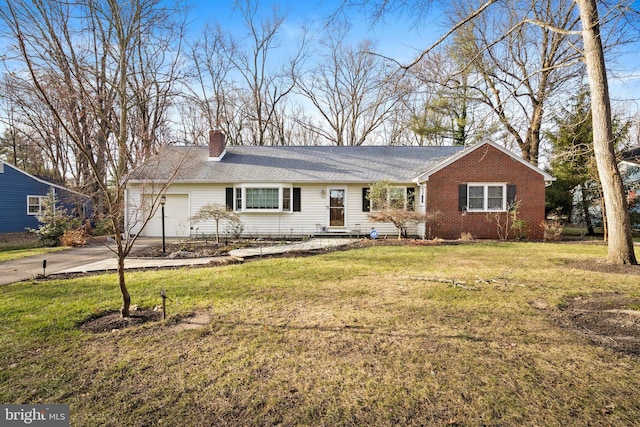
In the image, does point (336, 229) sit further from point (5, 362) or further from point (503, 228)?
point (5, 362)

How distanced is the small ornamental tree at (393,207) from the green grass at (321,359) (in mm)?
6466

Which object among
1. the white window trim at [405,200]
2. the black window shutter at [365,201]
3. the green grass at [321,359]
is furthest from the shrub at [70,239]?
the white window trim at [405,200]

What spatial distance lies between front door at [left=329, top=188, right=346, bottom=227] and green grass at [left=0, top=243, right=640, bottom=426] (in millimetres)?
8661

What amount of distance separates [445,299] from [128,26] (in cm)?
1890

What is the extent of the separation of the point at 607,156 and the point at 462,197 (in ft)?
18.6

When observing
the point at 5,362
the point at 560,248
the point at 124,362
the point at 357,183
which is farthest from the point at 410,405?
the point at 357,183

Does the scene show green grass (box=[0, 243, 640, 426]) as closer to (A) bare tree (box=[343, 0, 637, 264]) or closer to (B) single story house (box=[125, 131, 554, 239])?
(A) bare tree (box=[343, 0, 637, 264])

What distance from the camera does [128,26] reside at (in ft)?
50.5

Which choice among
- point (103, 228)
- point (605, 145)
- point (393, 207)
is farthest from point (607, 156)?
point (103, 228)

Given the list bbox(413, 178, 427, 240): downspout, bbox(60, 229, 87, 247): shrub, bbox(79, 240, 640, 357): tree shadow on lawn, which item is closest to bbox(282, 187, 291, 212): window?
bbox(413, 178, 427, 240): downspout

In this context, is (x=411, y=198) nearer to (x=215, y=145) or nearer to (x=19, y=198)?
(x=215, y=145)

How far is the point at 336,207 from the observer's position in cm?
1427

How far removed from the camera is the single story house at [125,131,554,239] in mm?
12922

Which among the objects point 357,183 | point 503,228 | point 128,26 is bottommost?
point 503,228
